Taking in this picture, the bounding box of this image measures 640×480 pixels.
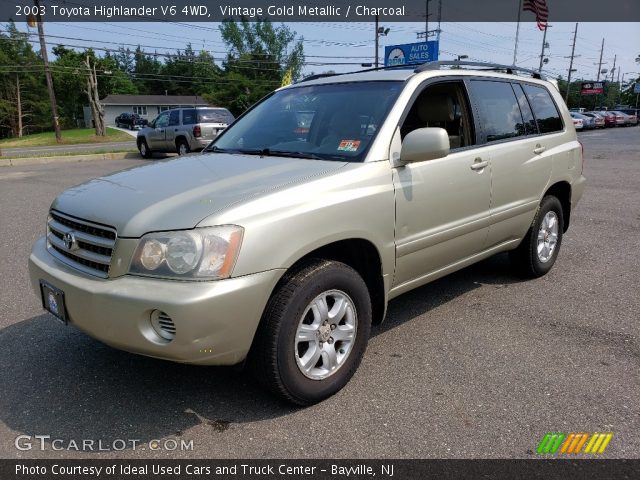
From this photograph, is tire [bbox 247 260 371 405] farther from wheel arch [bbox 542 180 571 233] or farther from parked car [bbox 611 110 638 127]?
parked car [bbox 611 110 638 127]

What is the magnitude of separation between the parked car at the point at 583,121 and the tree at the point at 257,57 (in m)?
38.2

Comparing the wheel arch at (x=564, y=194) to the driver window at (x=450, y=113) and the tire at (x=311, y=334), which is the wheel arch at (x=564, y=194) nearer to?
Result: the driver window at (x=450, y=113)

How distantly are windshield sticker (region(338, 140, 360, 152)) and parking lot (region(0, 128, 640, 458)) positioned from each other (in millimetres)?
1358

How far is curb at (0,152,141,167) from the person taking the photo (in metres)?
16.4

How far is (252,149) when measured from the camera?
3672 mm

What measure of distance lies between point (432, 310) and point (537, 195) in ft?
4.74

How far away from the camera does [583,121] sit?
36812 mm

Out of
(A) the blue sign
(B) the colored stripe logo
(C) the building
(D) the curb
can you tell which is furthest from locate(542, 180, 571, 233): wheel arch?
(C) the building

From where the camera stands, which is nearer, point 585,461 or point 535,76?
point 585,461

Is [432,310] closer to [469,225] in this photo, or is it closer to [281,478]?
[469,225]

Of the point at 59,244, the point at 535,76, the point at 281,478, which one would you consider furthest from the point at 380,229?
the point at 535,76

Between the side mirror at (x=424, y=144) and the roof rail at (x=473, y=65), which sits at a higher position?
the roof rail at (x=473, y=65)

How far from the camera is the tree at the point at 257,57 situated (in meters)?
66.7

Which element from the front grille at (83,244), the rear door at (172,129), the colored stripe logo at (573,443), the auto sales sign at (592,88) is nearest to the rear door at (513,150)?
the colored stripe logo at (573,443)
